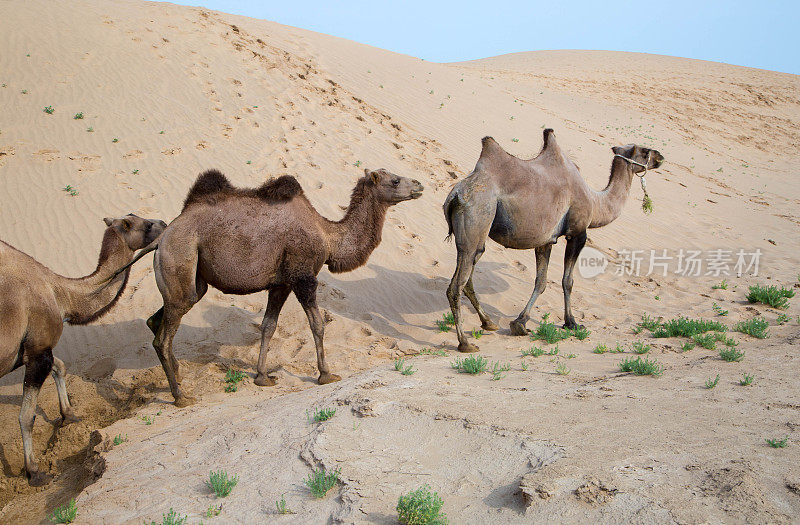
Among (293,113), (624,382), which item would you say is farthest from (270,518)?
(293,113)

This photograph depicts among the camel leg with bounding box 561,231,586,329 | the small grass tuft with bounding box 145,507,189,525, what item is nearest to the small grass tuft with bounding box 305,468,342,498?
the small grass tuft with bounding box 145,507,189,525

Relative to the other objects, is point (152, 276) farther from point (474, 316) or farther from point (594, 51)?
point (594, 51)

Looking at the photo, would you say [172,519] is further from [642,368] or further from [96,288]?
[642,368]

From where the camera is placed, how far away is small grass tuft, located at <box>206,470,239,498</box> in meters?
4.13

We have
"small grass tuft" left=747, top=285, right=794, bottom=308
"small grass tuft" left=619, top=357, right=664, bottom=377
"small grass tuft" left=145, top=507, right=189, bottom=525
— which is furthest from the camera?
"small grass tuft" left=747, top=285, right=794, bottom=308

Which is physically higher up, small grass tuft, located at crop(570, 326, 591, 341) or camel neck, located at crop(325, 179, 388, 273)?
camel neck, located at crop(325, 179, 388, 273)

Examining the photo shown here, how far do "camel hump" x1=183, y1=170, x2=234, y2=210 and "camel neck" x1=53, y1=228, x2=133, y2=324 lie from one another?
1.01 meters

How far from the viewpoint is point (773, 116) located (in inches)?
1228

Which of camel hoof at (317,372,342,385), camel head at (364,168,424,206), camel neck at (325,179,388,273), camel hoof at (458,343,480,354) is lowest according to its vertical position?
camel hoof at (317,372,342,385)

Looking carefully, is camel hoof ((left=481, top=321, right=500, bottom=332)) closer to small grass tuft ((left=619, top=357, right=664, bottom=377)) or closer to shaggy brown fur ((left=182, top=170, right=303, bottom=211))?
small grass tuft ((left=619, top=357, right=664, bottom=377))

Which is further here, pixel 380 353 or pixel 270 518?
pixel 380 353

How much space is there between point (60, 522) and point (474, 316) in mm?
6501

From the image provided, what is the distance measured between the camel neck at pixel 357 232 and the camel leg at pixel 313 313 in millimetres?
508

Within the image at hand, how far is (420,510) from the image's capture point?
3.48 metres
